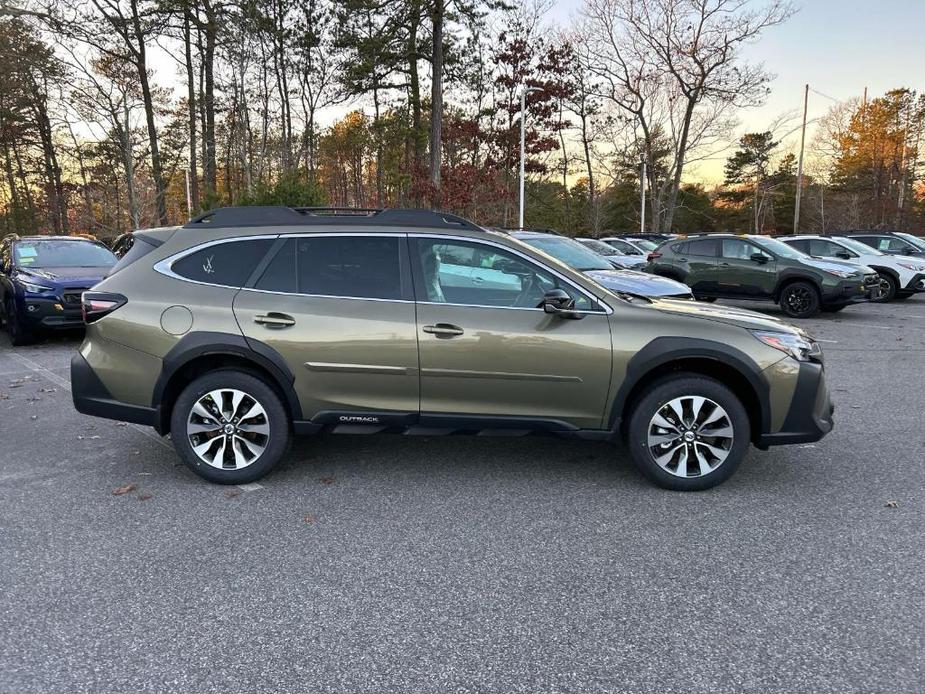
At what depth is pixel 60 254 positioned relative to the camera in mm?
10469

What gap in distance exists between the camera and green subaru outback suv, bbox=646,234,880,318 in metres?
12.4

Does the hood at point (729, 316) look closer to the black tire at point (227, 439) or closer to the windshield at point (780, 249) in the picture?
the black tire at point (227, 439)

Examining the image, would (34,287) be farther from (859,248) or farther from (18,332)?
(859,248)

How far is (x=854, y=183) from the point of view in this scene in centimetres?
4891

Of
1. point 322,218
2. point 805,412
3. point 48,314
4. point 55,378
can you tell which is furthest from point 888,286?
point 48,314

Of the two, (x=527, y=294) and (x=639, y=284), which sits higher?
(x=527, y=294)

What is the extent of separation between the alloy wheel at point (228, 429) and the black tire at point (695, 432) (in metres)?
2.43

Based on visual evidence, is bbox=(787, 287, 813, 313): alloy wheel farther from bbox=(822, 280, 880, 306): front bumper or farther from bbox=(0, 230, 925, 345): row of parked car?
bbox=(822, 280, 880, 306): front bumper

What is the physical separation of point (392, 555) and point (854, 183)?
186 ft

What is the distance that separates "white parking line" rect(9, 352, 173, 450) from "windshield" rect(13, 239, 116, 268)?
1.68 meters

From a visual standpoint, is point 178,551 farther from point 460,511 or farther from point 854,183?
point 854,183

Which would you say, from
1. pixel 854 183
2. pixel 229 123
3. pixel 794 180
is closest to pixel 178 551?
pixel 229 123

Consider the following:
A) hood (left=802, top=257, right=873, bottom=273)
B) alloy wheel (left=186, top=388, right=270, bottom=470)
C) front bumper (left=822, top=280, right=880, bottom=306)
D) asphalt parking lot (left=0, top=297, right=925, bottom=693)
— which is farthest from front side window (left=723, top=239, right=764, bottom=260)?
alloy wheel (left=186, top=388, right=270, bottom=470)

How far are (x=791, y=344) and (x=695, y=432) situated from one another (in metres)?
0.84
